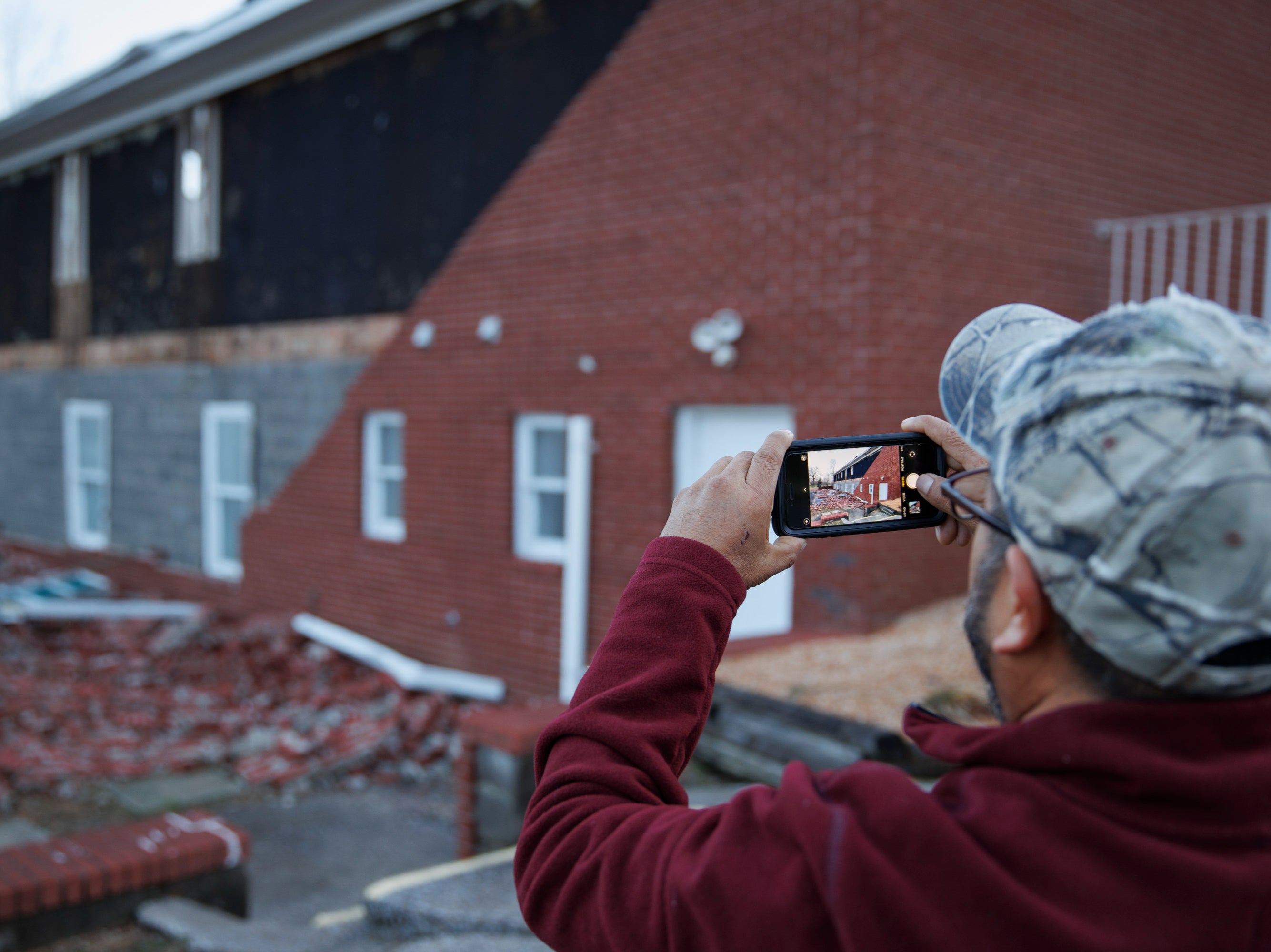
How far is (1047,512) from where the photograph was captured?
1021mm

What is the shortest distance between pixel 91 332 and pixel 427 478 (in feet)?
26.8

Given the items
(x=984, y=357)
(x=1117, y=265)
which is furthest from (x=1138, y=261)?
(x=984, y=357)

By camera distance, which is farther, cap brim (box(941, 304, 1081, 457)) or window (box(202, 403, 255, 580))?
window (box(202, 403, 255, 580))

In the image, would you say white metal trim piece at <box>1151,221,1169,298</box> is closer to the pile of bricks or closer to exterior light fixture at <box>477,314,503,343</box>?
exterior light fixture at <box>477,314,503,343</box>

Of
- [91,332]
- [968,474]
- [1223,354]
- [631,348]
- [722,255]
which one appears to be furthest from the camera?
[91,332]

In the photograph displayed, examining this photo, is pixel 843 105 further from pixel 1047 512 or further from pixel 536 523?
pixel 1047 512

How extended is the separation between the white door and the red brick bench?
3548 mm

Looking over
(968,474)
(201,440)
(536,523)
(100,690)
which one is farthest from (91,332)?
(968,474)

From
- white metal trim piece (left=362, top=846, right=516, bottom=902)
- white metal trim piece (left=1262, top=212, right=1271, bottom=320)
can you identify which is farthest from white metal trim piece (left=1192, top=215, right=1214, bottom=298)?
white metal trim piece (left=362, top=846, right=516, bottom=902)

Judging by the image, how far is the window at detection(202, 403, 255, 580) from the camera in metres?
11.9

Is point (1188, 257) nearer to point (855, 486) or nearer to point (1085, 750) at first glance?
point (855, 486)

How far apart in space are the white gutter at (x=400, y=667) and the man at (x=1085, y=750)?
7736 millimetres

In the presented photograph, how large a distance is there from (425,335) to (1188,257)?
6.46 m

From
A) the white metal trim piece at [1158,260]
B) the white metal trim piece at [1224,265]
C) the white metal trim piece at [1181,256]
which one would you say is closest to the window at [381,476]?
the white metal trim piece at [1158,260]
